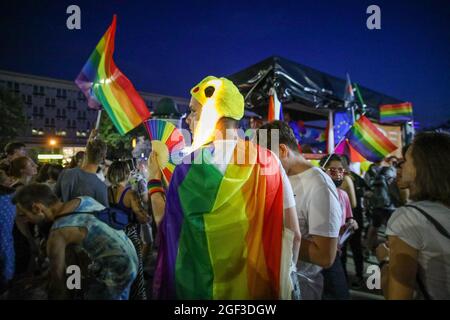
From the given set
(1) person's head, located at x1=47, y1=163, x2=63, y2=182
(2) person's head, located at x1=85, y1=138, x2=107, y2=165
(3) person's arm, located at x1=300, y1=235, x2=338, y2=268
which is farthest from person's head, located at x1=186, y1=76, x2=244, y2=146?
(1) person's head, located at x1=47, y1=163, x2=63, y2=182

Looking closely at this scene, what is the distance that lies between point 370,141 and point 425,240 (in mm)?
4369

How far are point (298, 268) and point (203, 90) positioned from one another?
1393 mm

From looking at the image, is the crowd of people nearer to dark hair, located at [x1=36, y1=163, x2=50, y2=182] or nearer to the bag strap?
the bag strap

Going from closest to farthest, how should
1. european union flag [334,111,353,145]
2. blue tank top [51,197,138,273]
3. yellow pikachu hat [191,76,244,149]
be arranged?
yellow pikachu hat [191,76,244,149] < blue tank top [51,197,138,273] < european union flag [334,111,353,145]

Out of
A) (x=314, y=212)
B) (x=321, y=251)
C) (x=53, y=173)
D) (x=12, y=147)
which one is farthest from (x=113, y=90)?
(x=53, y=173)

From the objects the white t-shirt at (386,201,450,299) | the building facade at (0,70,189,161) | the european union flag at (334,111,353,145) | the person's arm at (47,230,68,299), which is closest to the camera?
the white t-shirt at (386,201,450,299)

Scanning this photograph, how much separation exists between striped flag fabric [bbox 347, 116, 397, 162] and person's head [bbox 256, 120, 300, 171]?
375 cm

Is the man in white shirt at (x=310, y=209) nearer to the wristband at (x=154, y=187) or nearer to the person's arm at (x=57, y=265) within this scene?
the wristband at (x=154, y=187)

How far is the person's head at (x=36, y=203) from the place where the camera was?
2365 millimetres

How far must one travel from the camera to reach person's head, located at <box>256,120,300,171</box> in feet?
7.19

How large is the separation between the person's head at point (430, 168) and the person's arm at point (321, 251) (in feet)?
1.85

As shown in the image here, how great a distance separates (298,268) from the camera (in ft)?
6.92
